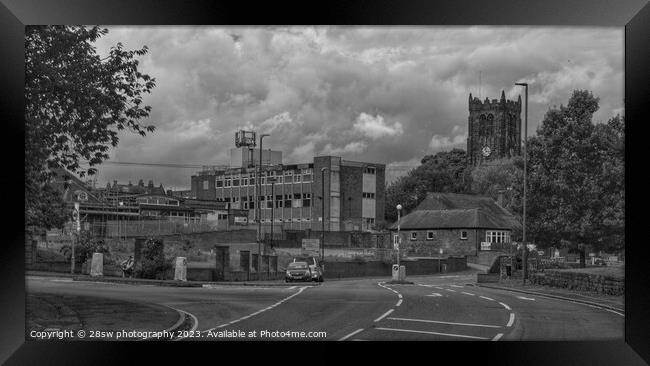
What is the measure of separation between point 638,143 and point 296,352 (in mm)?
7372

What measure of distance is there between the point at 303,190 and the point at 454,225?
13.6 ft

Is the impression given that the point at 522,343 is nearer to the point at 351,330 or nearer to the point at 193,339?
the point at 351,330

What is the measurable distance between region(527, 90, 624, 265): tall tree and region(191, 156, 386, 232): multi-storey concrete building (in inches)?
171

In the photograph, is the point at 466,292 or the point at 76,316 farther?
the point at 466,292

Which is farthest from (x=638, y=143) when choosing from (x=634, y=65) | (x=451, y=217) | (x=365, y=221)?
(x=365, y=221)

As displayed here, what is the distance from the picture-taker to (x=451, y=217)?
19469 mm

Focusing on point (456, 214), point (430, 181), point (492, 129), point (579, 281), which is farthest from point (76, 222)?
point (579, 281)

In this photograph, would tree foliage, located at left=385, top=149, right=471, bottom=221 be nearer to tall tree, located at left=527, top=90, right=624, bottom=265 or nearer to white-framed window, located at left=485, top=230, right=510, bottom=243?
tall tree, located at left=527, top=90, right=624, bottom=265

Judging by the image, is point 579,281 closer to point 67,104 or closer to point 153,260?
point 153,260

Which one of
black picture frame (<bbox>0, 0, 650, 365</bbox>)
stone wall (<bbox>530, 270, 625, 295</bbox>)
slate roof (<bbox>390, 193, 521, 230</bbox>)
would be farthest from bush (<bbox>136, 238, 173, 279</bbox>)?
stone wall (<bbox>530, 270, 625, 295</bbox>)

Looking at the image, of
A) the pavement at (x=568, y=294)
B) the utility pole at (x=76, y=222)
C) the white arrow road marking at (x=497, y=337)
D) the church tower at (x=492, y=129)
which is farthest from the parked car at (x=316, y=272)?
the white arrow road marking at (x=497, y=337)

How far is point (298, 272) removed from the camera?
2444 cm

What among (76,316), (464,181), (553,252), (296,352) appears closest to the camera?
(296,352)

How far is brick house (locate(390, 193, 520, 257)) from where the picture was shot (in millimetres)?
19031
